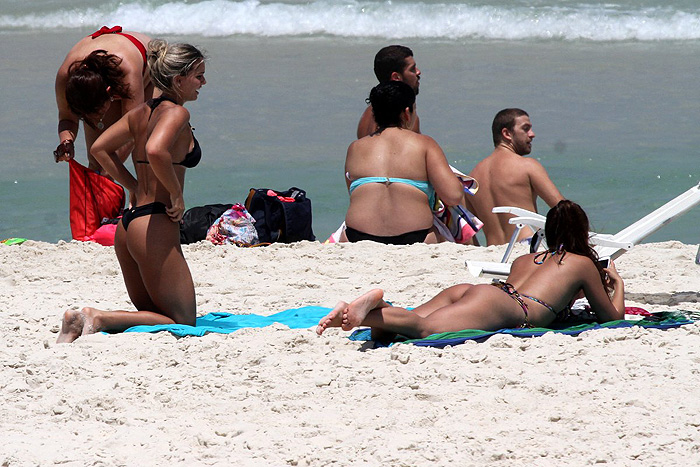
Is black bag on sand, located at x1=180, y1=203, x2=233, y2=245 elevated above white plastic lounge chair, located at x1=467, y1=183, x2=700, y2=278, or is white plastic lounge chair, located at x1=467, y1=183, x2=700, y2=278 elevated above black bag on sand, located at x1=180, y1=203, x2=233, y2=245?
white plastic lounge chair, located at x1=467, y1=183, x2=700, y2=278

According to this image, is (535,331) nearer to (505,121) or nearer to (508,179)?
(508,179)

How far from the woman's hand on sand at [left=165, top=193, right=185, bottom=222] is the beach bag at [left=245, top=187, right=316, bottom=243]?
8.26ft

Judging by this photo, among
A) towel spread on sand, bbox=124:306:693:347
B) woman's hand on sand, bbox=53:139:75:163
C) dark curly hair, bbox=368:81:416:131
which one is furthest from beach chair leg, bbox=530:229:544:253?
woman's hand on sand, bbox=53:139:75:163

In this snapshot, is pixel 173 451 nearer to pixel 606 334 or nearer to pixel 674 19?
pixel 606 334

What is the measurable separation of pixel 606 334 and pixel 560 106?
8.09 m

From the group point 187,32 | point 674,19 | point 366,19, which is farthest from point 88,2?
point 674,19

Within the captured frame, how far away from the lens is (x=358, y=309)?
3.97 meters

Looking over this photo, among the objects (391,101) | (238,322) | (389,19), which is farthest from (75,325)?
(389,19)

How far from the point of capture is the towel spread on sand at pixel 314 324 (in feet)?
13.8

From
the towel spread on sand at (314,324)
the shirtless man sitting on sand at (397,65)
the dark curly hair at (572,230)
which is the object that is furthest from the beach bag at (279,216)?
the dark curly hair at (572,230)

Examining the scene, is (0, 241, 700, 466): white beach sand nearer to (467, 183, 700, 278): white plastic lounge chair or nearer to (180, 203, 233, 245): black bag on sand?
(467, 183, 700, 278): white plastic lounge chair

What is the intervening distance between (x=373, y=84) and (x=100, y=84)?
23.2 feet

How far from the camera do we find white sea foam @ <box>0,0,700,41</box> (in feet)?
61.3

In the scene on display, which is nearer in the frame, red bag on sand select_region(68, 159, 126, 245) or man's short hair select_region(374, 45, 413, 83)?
red bag on sand select_region(68, 159, 126, 245)
